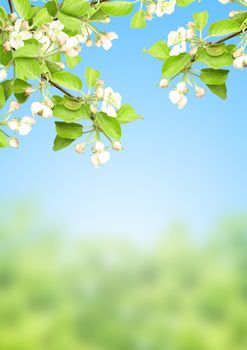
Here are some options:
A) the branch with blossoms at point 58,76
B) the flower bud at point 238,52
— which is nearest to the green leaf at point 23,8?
the branch with blossoms at point 58,76

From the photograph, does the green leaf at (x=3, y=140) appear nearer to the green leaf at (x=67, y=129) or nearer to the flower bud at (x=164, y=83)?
the green leaf at (x=67, y=129)

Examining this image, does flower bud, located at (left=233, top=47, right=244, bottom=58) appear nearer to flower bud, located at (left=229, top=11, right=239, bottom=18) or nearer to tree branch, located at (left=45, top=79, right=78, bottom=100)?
flower bud, located at (left=229, top=11, right=239, bottom=18)

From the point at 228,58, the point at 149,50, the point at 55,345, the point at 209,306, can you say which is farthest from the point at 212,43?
the point at 209,306

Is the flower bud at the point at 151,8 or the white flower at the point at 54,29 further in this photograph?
the flower bud at the point at 151,8

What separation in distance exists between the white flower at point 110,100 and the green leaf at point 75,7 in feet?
0.82

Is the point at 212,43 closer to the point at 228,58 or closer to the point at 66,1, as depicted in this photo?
the point at 228,58

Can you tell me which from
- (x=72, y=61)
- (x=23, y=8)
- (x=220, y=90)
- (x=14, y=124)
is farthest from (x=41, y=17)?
(x=220, y=90)

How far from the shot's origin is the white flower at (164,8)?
1629 mm

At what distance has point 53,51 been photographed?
59.7 inches

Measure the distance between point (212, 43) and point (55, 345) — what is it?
15.0ft

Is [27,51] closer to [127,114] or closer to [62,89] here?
[62,89]

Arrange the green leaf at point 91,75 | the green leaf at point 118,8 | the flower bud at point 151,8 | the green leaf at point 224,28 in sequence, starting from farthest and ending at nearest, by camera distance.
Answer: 1. the flower bud at point 151,8
2. the green leaf at point 118,8
3. the green leaf at point 91,75
4. the green leaf at point 224,28

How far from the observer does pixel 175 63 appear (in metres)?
1.37

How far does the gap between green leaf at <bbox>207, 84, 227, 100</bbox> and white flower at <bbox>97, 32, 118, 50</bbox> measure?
1.44ft
